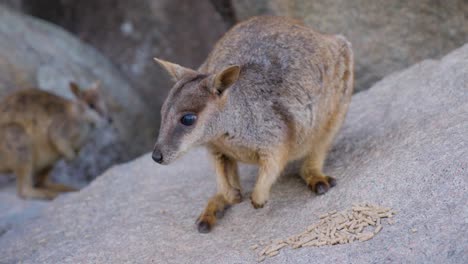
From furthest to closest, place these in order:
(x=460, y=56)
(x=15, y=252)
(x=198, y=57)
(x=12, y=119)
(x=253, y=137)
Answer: (x=198, y=57) < (x=12, y=119) < (x=460, y=56) < (x=15, y=252) < (x=253, y=137)

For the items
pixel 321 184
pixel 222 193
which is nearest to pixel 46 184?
pixel 222 193

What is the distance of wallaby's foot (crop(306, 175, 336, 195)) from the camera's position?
4938mm

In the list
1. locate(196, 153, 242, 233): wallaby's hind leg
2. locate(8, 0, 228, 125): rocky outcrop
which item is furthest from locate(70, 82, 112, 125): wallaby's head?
locate(196, 153, 242, 233): wallaby's hind leg

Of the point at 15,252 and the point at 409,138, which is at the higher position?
the point at 409,138

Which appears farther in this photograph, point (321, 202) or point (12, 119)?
point (12, 119)

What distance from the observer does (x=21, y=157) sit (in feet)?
23.7

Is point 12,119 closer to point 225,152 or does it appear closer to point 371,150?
point 225,152

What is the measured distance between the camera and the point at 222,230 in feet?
15.9

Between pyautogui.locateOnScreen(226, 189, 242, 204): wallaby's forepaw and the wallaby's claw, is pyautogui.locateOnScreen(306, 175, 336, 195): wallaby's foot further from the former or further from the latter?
pyautogui.locateOnScreen(226, 189, 242, 204): wallaby's forepaw

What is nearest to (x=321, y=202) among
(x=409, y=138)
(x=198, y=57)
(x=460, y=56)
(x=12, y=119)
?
(x=409, y=138)

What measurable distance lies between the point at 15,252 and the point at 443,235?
3.06m

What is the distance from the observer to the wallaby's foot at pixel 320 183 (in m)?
4.94

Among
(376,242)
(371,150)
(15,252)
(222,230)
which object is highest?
(376,242)

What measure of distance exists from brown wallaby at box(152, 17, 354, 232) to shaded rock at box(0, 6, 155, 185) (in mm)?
3651
